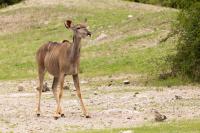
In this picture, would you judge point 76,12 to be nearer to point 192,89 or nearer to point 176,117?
point 192,89

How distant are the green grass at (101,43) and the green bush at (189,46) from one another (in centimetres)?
119

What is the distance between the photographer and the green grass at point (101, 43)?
31609mm

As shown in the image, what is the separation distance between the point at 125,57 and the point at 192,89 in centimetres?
949

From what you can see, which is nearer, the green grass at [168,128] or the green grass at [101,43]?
the green grass at [168,128]

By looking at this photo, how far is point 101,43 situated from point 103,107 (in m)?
17.6

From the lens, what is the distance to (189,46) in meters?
26.2

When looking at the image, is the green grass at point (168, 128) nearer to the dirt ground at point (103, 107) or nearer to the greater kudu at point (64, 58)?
the dirt ground at point (103, 107)

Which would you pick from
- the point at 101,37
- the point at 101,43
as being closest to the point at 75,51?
the point at 101,43

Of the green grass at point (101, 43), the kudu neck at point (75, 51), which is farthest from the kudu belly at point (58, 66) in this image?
the green grass at point (101, 43)

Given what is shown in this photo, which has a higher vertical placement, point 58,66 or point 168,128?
point 58,66

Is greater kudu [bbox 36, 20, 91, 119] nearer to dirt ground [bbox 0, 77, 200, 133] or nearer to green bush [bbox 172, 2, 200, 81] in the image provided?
dirt ground [bbox 0, 77, 200, 133]

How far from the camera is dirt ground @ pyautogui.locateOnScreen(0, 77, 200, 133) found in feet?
56.7

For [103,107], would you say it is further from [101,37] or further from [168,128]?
[101,37]

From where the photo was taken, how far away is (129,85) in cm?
2630
